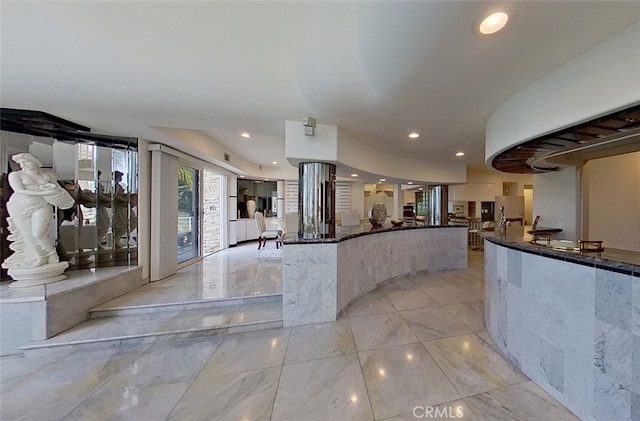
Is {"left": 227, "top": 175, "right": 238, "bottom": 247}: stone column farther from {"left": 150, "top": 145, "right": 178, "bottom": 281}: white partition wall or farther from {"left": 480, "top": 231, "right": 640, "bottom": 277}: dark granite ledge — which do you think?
{"left": 480, "top": 231, "right": 640, "bottom": 277}: dark granite ledge

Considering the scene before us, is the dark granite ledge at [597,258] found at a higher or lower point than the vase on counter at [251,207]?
lower

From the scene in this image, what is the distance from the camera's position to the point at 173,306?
2.80 m

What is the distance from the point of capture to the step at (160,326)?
2207 millimetres

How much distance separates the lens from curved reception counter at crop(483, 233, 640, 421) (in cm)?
124

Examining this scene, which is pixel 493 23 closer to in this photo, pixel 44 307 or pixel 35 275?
pixel 44 307

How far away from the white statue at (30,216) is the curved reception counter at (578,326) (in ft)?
15.6

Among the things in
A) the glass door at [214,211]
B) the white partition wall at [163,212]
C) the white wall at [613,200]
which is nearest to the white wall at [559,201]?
the white wall at [613,200]

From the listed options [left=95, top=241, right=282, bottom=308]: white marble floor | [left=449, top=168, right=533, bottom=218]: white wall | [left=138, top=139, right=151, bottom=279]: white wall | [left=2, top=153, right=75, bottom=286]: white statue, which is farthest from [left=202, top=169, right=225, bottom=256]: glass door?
[left=449, top=168, right=533, bottom=218]: white wall

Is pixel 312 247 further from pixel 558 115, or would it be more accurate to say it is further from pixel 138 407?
pixel 558 115

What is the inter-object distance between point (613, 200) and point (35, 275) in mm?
6758

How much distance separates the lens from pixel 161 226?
3.71 meters

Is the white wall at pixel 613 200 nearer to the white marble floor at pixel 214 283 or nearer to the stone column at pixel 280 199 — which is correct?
the white marble floor at pixel 214 283

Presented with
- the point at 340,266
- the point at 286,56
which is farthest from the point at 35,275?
the point at 286,56

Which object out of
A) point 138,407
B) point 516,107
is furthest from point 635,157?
point 138,407
